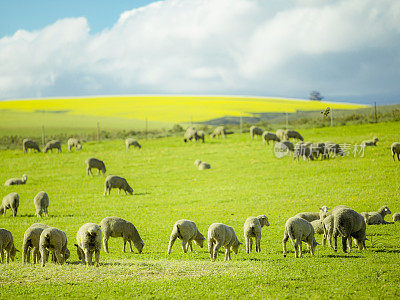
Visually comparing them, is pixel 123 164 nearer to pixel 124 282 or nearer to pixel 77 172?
pixel 77 172

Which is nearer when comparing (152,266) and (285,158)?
(152,266)

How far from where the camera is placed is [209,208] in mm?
27516

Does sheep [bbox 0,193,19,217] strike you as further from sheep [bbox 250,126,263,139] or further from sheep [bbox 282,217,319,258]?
sheep [bbox 250,126,263,139]

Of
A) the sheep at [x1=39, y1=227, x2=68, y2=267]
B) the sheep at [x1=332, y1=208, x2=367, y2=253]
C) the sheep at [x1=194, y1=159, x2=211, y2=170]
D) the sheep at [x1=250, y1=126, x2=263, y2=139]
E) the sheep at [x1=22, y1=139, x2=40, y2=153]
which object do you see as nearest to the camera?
the sheep at [x1=39, y1=227, x2=68, y2=267]

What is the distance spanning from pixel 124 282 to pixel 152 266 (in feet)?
5.97

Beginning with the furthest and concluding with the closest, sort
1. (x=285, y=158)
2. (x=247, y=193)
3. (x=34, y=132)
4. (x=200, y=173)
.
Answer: (x=34, y=132) → (x=285, y=158) → (x=200, y=173) → (x=247, y=193)

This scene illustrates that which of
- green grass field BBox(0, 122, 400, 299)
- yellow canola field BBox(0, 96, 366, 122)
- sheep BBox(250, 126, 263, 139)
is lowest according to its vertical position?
green grass field BBox(0, 122, 400, 299)

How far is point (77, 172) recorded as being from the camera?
144 feet

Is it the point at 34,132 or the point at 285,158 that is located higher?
the point at 34,132

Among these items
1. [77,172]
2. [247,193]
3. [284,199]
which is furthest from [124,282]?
[77,172]

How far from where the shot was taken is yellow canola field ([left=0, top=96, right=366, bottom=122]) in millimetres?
104875

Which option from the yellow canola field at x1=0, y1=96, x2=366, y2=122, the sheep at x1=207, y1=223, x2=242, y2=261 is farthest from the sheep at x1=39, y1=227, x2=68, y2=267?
the yellow canola field at x1=0, y1=96, x2=366, y2=122

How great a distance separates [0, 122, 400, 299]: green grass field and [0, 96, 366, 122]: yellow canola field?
134 feet

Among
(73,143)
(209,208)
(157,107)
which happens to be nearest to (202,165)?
(209,208)
